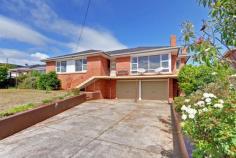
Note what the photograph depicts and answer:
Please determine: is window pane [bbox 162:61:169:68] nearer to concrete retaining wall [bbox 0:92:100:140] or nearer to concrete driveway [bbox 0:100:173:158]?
concrete driveway [bbox 0:100:173:158]

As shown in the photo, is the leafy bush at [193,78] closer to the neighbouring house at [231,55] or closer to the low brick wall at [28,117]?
the low brick wall at [28,117]

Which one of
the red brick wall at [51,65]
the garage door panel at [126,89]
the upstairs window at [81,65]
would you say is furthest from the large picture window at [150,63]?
the red brick wall at [51,65]

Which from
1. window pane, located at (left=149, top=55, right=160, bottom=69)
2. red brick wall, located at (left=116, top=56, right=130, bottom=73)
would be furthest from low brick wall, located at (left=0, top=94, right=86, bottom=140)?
window pane, located at (left=149, top=55, right=160, bottom=69)

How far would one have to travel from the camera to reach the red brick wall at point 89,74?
18859 millimetres

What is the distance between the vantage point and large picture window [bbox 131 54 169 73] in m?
17.3

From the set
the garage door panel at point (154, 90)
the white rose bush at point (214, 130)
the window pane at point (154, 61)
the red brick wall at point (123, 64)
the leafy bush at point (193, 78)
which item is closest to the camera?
the white rose bush at point (214, 130)

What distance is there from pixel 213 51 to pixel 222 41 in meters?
0.62

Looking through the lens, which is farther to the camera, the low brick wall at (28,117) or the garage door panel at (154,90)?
the garage door panel at (154,90)

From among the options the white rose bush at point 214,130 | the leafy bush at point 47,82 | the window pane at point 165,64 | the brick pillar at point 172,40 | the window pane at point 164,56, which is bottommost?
the white rose bush at point 214,130

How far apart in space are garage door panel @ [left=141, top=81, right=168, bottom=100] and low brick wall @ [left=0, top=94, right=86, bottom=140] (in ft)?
33.7

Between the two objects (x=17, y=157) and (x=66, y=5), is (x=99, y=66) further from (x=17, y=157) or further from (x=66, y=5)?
(x=17, y=157)

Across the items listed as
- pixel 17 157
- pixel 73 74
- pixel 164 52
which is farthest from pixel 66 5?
pixel 17 157

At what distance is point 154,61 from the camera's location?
1797 cm

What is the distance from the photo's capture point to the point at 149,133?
264 inches
